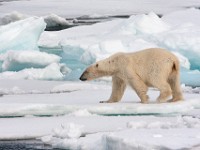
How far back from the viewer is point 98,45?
10.1 m

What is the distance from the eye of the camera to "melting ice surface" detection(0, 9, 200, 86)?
32.1 feet

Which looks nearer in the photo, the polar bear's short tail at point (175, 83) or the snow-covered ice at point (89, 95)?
the snow-covered ice at point (89, 95)

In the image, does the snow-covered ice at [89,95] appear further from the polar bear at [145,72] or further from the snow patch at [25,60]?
the polar bear at [145,72]

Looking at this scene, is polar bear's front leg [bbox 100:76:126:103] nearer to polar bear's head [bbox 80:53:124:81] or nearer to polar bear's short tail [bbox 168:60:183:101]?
polar bear's head [bbox 80:53:124:81]

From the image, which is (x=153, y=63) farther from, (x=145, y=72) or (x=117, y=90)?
(x=117, y=90)

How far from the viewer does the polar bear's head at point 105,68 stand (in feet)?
20.6

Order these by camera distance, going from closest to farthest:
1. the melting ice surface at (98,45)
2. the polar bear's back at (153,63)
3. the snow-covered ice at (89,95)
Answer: the snow-covered ice at (89,95), the polar bear's back at (153,63), the melting ice surface at (98,45)

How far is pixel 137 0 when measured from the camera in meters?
27.7

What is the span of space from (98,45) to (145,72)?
159 inches

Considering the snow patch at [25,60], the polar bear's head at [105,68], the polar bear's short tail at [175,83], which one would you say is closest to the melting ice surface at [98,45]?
the snow patch at [25,60]

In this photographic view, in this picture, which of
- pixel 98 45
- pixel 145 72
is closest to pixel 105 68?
pixel 145 72

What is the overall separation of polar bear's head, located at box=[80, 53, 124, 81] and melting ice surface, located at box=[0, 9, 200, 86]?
268 cm

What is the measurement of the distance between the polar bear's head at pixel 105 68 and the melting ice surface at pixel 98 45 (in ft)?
8.78

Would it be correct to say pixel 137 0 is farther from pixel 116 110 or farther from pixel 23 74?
pixel 116 110
